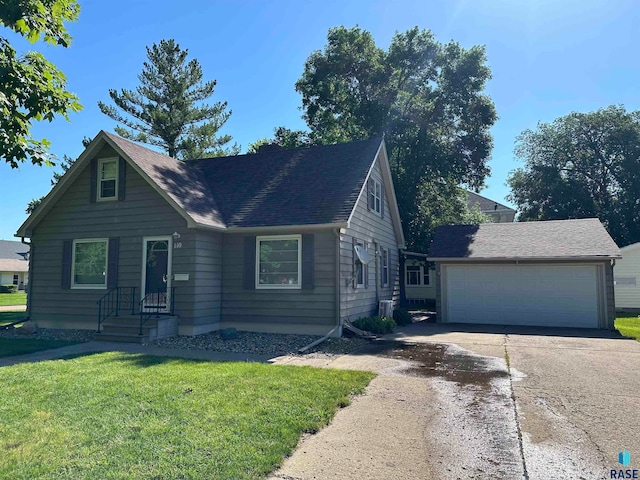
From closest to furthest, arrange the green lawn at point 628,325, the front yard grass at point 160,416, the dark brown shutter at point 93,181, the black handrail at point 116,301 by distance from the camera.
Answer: the front yard grass at point 160,416
the black handrail at point 116,301
the dark brown shutter at point 93,181
the green lawn at point 628,325

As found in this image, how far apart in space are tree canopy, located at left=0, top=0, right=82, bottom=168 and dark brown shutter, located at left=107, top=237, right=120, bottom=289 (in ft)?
20.7

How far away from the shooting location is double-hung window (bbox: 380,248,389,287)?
16.3m

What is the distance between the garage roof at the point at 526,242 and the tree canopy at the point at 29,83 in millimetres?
12739

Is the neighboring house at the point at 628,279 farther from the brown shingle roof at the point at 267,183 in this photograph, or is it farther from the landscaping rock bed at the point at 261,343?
the landscaping rock bed at the point at 261,343

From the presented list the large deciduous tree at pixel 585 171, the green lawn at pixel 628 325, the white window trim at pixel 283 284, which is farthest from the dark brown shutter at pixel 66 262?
the large deciduous tree at pixel 585 171

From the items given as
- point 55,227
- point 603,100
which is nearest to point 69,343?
point 55,227

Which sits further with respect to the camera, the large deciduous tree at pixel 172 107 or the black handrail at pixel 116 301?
the large deciduous tree at pixel 172 107

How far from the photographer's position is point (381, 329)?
493 inches

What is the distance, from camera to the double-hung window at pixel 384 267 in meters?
16.3

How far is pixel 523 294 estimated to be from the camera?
15211mm

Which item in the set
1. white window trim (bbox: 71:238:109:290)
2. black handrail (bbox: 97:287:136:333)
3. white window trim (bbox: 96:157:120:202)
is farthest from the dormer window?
black handrail (bbox: 97:287:136:333)

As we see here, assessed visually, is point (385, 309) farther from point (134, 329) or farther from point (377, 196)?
point (134, 329)

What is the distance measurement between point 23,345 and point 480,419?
32.8 feet

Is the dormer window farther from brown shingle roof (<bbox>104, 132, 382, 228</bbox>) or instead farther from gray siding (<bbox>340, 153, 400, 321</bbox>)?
gray siding (<bbox>340, 153, 400, 321</bbox>)
